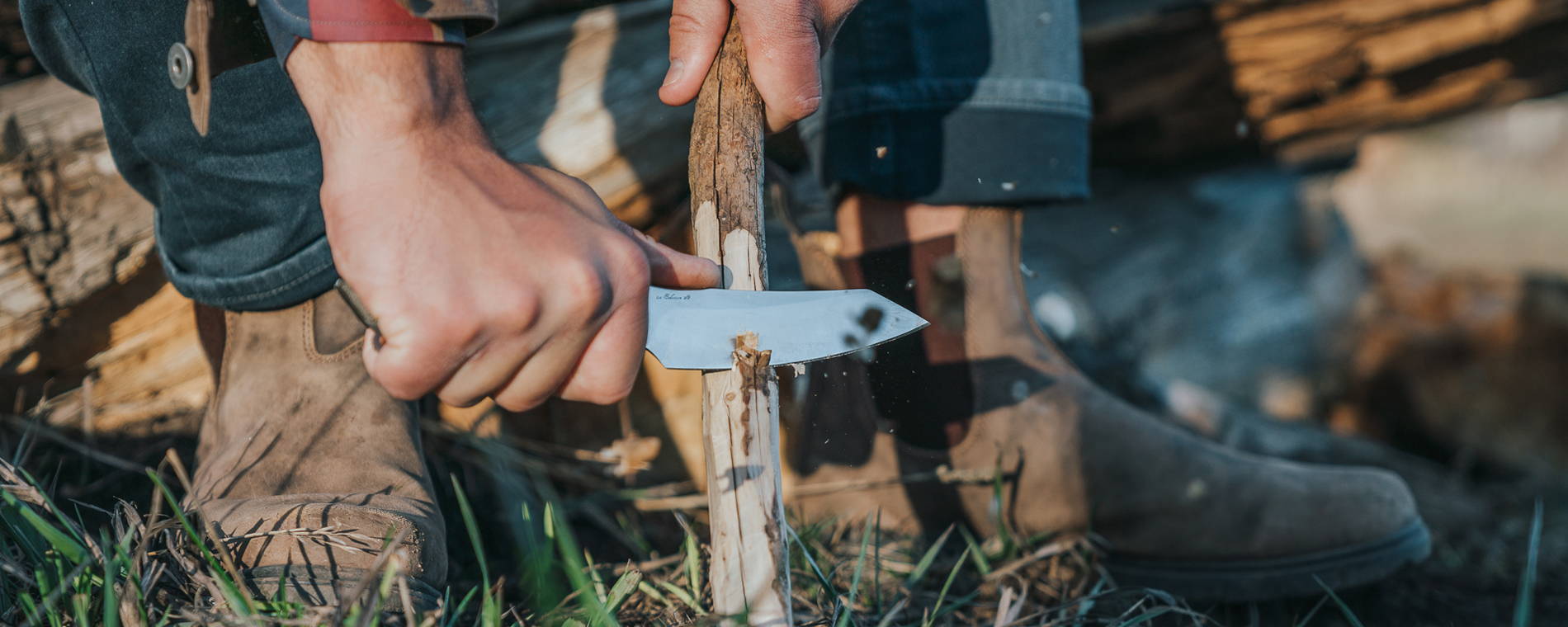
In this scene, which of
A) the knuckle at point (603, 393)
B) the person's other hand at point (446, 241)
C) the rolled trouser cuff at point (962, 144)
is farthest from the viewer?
the rolled trouser cuff at point (962, 144)

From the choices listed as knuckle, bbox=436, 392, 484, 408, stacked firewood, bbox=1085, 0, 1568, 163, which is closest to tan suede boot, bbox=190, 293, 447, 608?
knuckle, bbox=436, 392, 484, 408

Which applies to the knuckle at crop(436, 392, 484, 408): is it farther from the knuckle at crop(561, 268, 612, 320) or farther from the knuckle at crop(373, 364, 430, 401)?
the knuckle at crop(561, 268, 612, 320)

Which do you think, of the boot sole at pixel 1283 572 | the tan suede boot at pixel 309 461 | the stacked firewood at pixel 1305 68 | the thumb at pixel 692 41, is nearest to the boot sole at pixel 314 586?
the tan suede boot at pixel 309 461

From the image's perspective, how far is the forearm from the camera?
737 millimetres

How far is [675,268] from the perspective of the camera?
0.83 m

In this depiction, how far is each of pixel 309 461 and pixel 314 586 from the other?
0.26 m

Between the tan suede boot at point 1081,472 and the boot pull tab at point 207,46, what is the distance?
35.1 inches

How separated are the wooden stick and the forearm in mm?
261

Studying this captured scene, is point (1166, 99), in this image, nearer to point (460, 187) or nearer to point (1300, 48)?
point (1300, 48)

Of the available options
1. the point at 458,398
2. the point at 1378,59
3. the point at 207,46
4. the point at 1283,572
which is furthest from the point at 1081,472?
the point at 1378,59

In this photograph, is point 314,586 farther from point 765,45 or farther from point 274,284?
point 765,45

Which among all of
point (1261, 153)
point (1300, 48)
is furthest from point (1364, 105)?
point (1300, 48)

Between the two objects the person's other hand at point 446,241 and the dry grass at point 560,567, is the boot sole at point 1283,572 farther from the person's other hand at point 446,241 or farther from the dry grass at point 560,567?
the person's other hand at point 446,241

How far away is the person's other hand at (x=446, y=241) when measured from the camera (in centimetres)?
72
